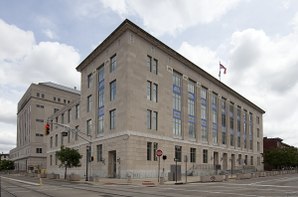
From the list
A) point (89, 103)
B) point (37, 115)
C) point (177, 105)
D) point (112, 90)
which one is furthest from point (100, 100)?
point (37, 115)

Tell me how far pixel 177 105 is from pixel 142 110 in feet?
39.4

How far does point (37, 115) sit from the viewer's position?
127375 millimetres

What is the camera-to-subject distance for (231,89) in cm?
8900

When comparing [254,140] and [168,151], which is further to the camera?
[254,140]

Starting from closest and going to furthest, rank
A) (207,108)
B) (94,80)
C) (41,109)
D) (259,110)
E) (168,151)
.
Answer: (168,151)
(94,80)
(207,108)
(259,110)
(41,109)

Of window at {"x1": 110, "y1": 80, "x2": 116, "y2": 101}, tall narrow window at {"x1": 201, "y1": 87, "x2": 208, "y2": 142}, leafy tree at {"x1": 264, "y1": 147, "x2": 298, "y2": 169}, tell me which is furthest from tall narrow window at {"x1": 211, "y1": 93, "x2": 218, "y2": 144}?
window at {"x1": 110, "y1": 80, "x2": 116, "y2": 101}

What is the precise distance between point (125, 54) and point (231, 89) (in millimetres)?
43896

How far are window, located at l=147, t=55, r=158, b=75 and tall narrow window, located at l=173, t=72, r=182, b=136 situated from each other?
679cm

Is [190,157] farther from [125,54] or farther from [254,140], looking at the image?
[254,140]

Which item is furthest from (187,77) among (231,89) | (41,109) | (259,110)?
(41,109)

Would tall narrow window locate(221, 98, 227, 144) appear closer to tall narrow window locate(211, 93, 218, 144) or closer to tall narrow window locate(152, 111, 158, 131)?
tall narrow window locate(211, 93, 218, 144)

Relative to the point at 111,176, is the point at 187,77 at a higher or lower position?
higher

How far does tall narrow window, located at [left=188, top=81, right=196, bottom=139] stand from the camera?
222 feet

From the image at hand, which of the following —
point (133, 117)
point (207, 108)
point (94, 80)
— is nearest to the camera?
point (133, 117)
